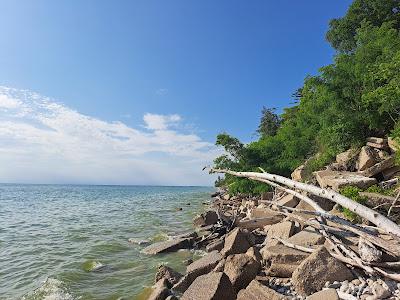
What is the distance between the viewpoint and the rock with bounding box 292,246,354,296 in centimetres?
705

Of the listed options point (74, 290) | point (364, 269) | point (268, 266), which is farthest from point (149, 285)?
point (364, 269)

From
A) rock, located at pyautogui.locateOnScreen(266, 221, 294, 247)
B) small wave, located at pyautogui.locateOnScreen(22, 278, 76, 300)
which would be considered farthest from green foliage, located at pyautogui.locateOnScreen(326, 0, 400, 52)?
small wave, located at pyautogui.locateOnScreen(22, 278, 76, 300)

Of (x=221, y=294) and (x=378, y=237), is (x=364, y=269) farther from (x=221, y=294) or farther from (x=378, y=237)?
(x=221, y=294)

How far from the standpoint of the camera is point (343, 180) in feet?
47.3

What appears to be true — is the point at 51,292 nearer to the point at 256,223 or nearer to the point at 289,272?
the point at 289,272

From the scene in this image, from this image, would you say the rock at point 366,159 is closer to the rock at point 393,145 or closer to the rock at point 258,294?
the rock at point 393,145

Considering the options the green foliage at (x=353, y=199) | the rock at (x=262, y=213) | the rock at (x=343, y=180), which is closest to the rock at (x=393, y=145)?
the rock at (x=343, y=180)

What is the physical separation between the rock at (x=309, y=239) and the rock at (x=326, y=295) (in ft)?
8.26

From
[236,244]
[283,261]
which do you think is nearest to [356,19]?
[236,244]

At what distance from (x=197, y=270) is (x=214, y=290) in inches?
106

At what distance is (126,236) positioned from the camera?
20234mm

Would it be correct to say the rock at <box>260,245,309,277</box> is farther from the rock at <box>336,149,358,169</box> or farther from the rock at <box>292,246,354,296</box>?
the rock at <box>336,149,358,169</box>

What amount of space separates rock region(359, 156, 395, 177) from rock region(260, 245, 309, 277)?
8.34 metres

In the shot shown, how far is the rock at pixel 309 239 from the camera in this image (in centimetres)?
904
